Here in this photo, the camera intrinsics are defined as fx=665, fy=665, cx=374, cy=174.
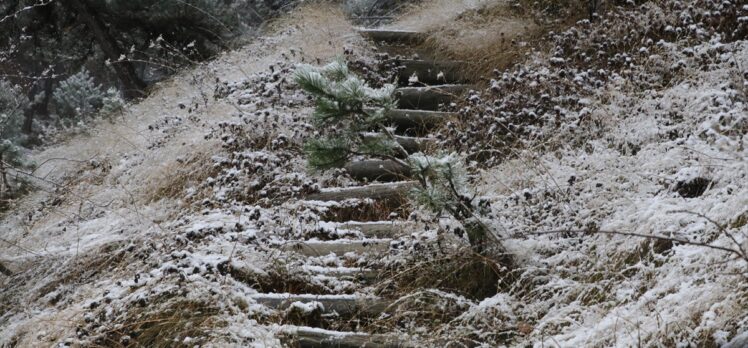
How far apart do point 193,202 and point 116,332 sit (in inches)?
72.0

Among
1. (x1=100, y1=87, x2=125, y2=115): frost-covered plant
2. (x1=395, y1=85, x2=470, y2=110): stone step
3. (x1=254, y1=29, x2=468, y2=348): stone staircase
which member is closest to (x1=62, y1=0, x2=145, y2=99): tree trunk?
(x1=100, y1=87, x2=125, y2=115): frost-covered plant

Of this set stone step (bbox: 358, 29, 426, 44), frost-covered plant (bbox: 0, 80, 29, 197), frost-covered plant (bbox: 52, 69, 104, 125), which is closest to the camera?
frost-covered plant (bbox: 0, 80, 29, 197)

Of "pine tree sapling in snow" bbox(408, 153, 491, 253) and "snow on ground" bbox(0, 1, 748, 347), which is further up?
"pine tree sapling in snow" bbox(408, 153, 491, 253)

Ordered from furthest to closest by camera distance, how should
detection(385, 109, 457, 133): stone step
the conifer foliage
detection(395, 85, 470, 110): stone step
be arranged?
detection(395, 85, 470, 110): stone step, detection(385, 109, 457, 133): stone step, the conifer foliage

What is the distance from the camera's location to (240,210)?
4.84m

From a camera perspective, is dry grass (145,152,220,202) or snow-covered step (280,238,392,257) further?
dry grass (145,152,220,202)

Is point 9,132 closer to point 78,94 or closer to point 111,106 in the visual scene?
point 111,106

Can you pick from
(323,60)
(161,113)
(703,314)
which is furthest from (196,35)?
(703,314)

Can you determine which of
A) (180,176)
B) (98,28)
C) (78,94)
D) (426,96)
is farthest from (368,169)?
(78,94)

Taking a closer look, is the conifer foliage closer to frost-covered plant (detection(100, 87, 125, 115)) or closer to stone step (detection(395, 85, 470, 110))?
stone step (detection(395, 85, 470, 110))

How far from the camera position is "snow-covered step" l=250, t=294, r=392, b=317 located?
3707 millimetres

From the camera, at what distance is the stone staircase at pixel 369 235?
3.50m

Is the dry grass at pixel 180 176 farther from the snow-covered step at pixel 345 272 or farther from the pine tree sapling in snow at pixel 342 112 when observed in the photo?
→ the pine tree sapling in snow at pixel 342 112

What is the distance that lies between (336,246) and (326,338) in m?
1.02
